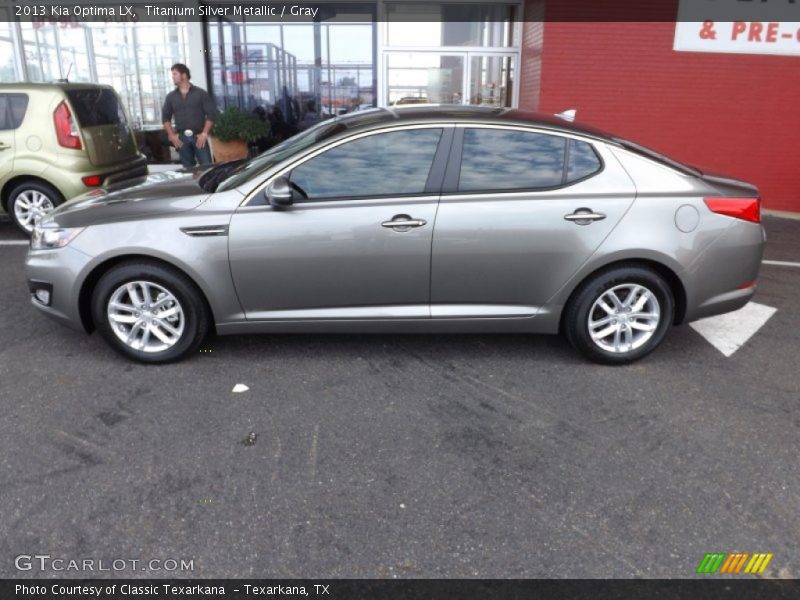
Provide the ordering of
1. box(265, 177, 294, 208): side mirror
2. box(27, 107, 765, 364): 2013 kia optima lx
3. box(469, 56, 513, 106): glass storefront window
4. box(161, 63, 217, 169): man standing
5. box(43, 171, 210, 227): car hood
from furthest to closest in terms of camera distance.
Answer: box(469, 56, 513, 106): glass storefront window → box(161, 63, 217, 169): man standing → box(43, 171, 210, 227): car hood → box(27, 107, 765, 364): 2013 kia optima lx → box(265, 177, 294, 208): side mirror

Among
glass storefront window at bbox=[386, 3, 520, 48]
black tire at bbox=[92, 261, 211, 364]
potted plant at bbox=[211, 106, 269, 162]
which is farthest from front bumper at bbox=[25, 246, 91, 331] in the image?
glass storefront window at bbox=[386, 3, 520, 48]

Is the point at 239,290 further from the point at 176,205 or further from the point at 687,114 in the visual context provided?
the point at 687,114

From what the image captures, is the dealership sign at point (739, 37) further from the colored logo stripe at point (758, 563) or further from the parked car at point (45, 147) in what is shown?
the colored logo stripe at point (758, 563)

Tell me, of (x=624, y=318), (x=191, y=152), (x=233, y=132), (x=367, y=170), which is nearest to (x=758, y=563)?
(x=624, y=318)

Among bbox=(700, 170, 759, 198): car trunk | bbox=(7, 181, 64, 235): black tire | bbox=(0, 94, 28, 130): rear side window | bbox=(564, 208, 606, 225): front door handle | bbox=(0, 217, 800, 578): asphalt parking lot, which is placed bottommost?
bbox=(0, 217, 800, 578): asphalt parking lot

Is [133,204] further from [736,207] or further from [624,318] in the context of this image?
[736,207]

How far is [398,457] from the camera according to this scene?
3.36m

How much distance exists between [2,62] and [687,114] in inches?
449

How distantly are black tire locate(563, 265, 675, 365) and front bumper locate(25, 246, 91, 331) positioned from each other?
306 cm

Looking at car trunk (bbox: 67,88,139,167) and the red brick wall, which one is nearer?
car trunk (bbox: 67,88,139,167)

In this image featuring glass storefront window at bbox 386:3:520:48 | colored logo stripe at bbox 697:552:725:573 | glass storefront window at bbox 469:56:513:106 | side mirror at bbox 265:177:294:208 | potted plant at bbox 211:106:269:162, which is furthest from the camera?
glass storefront window at bbox 469:56:513:106

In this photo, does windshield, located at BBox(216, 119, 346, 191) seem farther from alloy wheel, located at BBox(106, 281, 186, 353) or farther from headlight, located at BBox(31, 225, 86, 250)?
headlight, located at BBox(31, 225, 86, 250)

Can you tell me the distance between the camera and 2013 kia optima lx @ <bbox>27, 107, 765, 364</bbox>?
13.6 ft

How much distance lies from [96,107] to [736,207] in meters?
6.65
